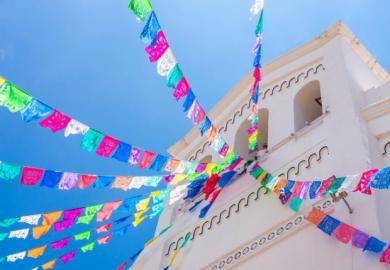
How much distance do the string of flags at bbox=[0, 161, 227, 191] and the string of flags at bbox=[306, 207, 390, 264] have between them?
2.23 metres

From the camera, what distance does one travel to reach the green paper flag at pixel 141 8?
19.3 feet

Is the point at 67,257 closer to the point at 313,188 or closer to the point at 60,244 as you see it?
the point at 60,244

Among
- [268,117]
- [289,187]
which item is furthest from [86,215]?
[268,117]

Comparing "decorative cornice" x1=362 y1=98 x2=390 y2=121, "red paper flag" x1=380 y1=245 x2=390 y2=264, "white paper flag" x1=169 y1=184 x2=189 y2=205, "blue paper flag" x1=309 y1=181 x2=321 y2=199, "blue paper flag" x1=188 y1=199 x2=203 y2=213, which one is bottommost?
"red paper flag" x1=380 y1=245 x2=390 y2=264

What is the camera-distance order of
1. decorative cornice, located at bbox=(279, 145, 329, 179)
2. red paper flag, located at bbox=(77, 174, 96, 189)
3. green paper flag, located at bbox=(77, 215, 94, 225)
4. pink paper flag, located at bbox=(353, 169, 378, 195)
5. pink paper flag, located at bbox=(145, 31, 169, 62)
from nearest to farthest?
pink paper flag, located at bbox=(353, 169, 378, 195)
pink paper flag, located at bbox=(145, 31, 169, 62)
red paper flag, located at bbox=(77, 174, 96, 189)
decorative cornice, located at bbox=(279, 145, 329, 179)
green paper flag, located at bbox=(77, 215, 94, 225)

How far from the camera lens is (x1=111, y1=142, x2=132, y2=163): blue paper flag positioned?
6906 mm

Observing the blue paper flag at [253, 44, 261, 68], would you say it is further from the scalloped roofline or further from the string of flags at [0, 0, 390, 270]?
the scalloped roofline

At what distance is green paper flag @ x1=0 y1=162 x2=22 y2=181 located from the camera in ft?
21.3

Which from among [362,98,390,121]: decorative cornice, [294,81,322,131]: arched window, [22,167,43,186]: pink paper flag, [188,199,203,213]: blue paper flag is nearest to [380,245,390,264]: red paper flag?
[362,98,390,121]: decorative cornice

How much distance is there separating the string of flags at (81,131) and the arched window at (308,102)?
245cm

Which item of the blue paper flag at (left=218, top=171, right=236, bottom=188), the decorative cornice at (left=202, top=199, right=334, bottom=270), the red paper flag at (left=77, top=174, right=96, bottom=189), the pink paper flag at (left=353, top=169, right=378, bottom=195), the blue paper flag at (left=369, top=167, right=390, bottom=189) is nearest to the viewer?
the blue paper flag at (left=369, top=167, right=390, bottom=189)

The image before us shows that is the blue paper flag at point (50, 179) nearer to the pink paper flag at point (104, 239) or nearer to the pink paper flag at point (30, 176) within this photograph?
the pink paper flag at point (30, 176)

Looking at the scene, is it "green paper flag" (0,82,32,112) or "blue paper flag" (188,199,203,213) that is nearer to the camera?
"green paper flag" (0,82,32,112)

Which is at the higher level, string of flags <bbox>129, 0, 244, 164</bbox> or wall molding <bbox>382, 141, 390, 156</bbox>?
string of flags <bbox>129, 0, 244, 164</bbox>
